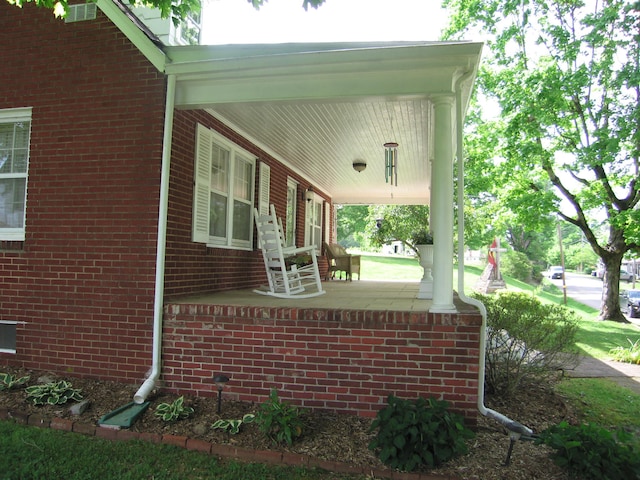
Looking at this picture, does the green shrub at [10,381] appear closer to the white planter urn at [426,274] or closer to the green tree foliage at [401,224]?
the white planter urn at [426,274]

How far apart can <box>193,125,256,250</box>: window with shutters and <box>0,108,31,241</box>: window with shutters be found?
1.81 meters

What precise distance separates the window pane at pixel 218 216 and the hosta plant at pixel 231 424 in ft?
8.45

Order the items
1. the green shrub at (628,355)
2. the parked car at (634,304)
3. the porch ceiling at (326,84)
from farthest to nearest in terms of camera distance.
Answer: the parked car at (634,304) → the green shrub at (628,355) → the porch ceiling at (326,84)

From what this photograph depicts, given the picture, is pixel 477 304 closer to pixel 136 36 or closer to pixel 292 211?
pixel 136 36

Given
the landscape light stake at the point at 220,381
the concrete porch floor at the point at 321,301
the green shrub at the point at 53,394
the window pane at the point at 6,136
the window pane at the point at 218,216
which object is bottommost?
the green shrub at the point at 53,394

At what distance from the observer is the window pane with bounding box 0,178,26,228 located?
16.0 ft

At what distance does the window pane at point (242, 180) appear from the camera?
6.34 m

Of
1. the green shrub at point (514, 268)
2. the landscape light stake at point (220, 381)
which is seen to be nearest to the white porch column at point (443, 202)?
the landscape light stake at point (220, 381)

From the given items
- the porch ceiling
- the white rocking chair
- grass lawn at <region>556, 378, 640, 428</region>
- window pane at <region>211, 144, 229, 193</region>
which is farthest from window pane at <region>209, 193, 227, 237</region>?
grass lawn at <region>556, 378, 640, 428</region>

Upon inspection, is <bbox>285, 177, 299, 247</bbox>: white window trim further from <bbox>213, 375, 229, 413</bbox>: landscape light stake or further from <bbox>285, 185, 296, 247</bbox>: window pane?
<bbox>213, 375, 229, 413</bbox>: landscape light stake

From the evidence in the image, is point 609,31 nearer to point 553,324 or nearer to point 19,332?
point 553,324

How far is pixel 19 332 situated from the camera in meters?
4.66

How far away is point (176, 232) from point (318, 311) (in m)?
1.77

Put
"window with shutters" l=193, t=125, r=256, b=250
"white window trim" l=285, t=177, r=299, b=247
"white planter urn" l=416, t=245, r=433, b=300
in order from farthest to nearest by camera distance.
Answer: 1. "white window trim" l=285, t=177, r=299, b=247
2. "white planter urn" l=416, t=245, r=433, b=300
3. "window with shutters" l=193, t=125, r=256, b=250
